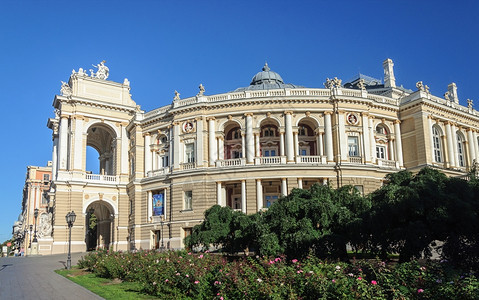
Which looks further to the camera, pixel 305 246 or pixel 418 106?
pixel 418 106

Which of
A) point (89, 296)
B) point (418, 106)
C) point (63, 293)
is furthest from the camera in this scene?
point (418, 106)

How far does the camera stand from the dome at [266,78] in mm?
54197

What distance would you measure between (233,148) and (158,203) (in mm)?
9498

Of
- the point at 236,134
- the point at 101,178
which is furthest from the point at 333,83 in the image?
the point at 101,178

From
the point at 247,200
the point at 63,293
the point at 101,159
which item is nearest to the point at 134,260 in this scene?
the point at 63,293

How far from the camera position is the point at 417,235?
16.0 m

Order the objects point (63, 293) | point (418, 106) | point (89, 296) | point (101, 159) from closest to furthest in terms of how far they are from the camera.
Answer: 1. point (89, 296)
2. point (63, 293)
3. point (418, 106)
4. point (101, 159)

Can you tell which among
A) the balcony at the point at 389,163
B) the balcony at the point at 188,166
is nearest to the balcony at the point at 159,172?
the balcony at the point at 188,166

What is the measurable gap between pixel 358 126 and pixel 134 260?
91.4 feet

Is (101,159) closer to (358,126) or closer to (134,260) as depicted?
(358,126)

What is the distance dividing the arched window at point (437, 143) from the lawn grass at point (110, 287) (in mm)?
34903

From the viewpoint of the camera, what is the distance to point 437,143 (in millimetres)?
44062

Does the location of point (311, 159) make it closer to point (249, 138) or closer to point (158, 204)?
point (249, 138)

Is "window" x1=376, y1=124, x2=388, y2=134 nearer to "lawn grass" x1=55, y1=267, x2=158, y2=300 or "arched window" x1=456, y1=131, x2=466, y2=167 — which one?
"arched window" x1=456, y1=131, x2=466, y2=167
